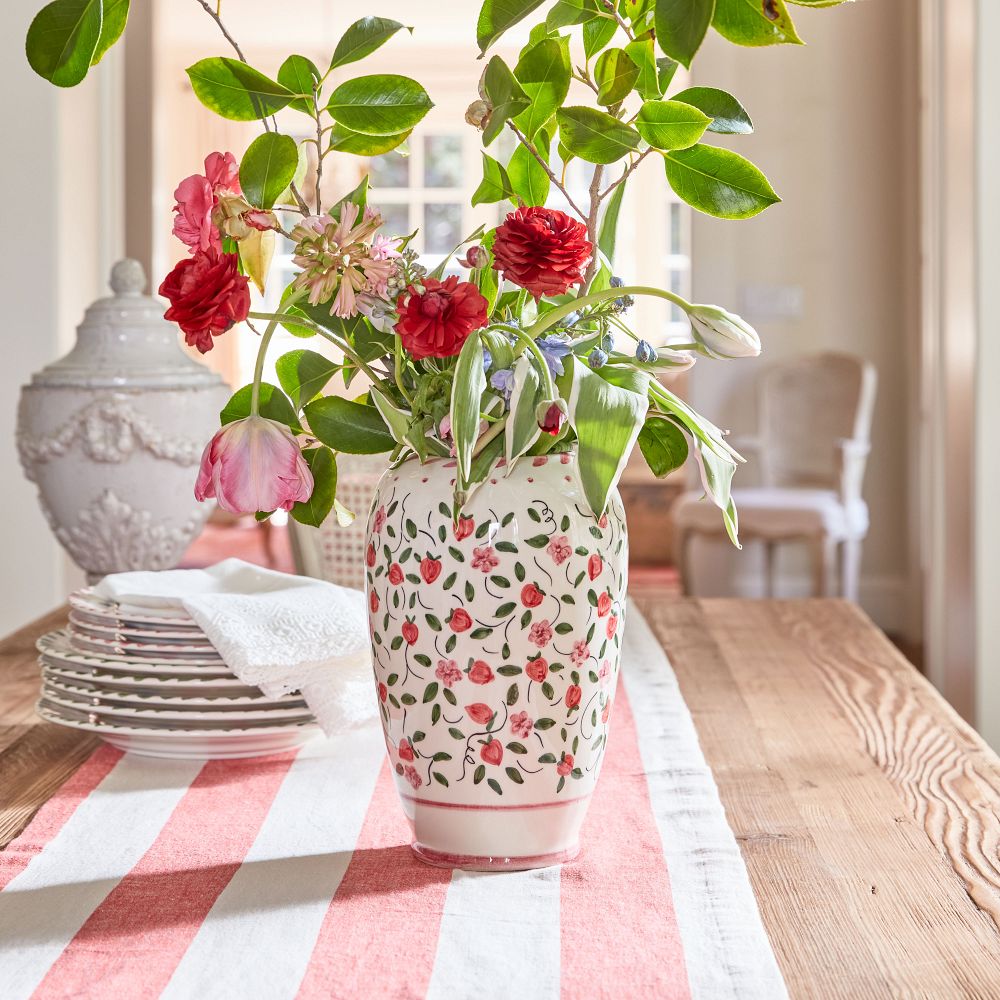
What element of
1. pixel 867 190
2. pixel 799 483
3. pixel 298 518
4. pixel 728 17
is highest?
pixel 867 190

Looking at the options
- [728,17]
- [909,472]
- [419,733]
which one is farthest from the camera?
[909,472]

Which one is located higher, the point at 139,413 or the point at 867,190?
the point at 867,190

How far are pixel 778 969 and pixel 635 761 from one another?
0.36 meters

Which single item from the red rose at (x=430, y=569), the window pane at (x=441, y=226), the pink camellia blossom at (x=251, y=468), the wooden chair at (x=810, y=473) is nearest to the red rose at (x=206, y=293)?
the pink camellia blossom at (x=251, y=468)

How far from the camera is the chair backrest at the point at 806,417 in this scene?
462 centimetres

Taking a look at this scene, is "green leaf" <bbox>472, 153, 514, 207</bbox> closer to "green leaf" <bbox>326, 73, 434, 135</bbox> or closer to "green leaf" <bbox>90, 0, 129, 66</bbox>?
"green leaf" <bbox>326, 73, 434, 135</bbox>

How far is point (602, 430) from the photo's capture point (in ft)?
1.94

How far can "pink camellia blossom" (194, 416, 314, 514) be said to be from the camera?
0.64m

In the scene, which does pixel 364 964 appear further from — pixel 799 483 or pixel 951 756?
pixel 799 483

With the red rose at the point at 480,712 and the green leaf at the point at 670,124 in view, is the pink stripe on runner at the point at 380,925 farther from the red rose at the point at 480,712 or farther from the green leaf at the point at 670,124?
the green leaf at the point at 670,124

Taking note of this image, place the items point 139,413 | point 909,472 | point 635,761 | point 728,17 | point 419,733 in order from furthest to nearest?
point 909,472 < point 139,413 < point 635,761 < point 419,733 < point 728,17

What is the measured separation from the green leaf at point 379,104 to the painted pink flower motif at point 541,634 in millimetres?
289

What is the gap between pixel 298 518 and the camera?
29.3 inches

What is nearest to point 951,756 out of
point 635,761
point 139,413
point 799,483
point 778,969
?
point 635,761
